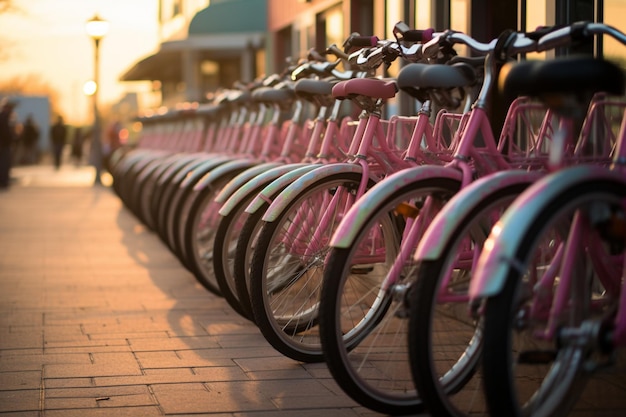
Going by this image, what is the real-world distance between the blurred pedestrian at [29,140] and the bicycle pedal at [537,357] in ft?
120

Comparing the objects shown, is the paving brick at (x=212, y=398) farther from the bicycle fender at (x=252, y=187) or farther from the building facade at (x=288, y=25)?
the building facade at (x=288, y=25)

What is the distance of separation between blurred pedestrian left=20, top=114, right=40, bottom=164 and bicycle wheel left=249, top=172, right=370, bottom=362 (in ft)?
114

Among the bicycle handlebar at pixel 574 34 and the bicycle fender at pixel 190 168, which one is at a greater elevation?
the bicycle handlebar at pixel 574 34

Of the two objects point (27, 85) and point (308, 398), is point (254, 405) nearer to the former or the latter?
point (308, 398)

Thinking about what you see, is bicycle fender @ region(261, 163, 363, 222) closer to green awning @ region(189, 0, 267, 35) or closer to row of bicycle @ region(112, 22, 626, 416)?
row of bicycle @ region(112, 22, 626, 416)

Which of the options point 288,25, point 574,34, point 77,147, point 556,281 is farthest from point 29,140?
point 556,281

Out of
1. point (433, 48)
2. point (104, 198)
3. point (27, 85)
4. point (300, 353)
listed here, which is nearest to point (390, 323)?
point (300, 353)

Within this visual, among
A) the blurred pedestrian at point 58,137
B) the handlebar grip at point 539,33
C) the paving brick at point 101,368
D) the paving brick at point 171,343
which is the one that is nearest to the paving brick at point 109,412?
the paving brick at point 101,368

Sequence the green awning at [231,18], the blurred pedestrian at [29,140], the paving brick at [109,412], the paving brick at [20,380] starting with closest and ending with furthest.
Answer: the paving brick at [109,412] < the paving brick at [20,380] < the green awning at [231,18] < the blurred pedestrian at [29,140]

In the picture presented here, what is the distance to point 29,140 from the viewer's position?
132 feet

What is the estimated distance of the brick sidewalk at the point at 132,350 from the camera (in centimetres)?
445

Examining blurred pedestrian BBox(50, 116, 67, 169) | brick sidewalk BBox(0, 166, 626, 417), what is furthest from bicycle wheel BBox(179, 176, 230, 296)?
blurred pedestrian BBox(50, 116, 67, 169)

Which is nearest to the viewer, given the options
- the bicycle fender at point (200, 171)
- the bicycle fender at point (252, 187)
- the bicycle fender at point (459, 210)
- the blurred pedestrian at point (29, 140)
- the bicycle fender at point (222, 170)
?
the bicycle fender at point (459, 210)

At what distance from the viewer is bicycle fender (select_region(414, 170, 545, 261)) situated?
356 centimetres
